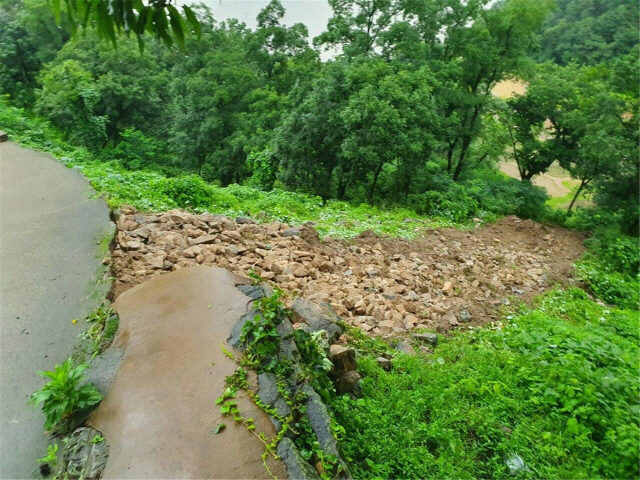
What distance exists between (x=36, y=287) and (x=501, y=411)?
12.6 ft

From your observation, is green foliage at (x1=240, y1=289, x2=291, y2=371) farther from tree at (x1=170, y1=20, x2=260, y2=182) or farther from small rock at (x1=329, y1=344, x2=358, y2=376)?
tree at (x1=170, y1=20, x2=260, y2=182)

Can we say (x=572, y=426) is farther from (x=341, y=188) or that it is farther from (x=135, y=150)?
(x=135, y=150)

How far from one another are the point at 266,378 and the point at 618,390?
8.91 ft

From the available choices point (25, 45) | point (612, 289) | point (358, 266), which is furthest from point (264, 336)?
point (25, 45)

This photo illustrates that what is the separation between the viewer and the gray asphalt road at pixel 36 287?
2.23m

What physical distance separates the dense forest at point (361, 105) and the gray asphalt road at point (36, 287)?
6950mm

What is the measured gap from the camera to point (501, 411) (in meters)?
3.11

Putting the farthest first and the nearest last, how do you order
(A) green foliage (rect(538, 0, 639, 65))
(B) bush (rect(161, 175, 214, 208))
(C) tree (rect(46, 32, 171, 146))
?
(A) green foliage (rect(538, 0, 639, 65)) < (C) tree (rect(46, 32, 171, 146)) < (B) bush (rect(161, 175, 214, 208))

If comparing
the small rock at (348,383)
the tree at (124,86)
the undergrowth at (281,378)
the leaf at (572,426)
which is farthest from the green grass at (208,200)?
the tree at (124,86)

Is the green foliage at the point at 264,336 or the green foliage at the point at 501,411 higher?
the green foliage at the point at 264,336

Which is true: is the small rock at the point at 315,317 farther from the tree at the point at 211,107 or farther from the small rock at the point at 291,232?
the tree at the point at 211,107

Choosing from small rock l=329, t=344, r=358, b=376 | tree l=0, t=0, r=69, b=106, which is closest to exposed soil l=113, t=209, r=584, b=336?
small rock l=329, t=344, r=358, b=376

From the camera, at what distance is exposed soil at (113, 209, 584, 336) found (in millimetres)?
4191

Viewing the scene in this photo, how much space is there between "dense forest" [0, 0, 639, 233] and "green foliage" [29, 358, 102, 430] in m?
8.69
